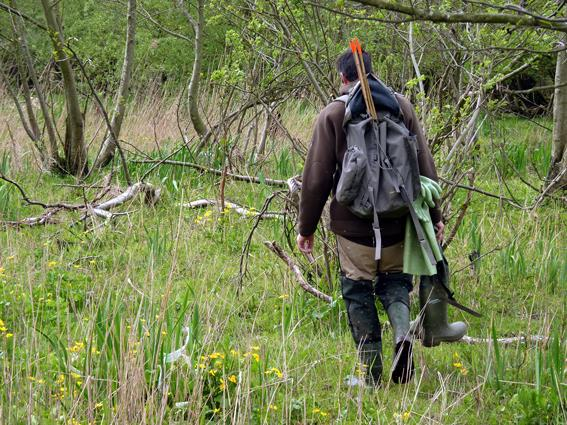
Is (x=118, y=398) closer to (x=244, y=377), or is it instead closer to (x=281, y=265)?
(x=244, y=377)

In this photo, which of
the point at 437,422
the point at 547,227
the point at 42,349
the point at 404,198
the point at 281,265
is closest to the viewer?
the point at 437,422

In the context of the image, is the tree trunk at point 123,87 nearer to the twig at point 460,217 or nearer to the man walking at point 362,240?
the twig at point 460,217

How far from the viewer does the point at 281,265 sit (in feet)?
19.6

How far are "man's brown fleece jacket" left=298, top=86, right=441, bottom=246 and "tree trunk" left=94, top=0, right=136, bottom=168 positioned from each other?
16.3 ft

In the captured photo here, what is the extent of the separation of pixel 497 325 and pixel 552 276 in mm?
590

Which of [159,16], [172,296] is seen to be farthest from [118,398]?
[159,16]

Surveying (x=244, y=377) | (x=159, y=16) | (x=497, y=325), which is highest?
(x=159, y=16)

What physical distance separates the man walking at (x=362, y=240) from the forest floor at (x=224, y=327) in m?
0.16

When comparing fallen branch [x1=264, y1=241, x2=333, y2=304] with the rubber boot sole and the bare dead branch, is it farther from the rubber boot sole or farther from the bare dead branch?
the bare dead branch

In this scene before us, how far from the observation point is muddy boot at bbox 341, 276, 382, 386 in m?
4.20

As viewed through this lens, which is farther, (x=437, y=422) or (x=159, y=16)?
(x=159, y=16)

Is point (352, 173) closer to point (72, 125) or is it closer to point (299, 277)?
point (299, 277)

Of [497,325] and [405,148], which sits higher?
[405,148]

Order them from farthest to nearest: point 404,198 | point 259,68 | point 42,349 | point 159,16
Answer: point 159,16
point 259,68
point 42,349
point 404,198
